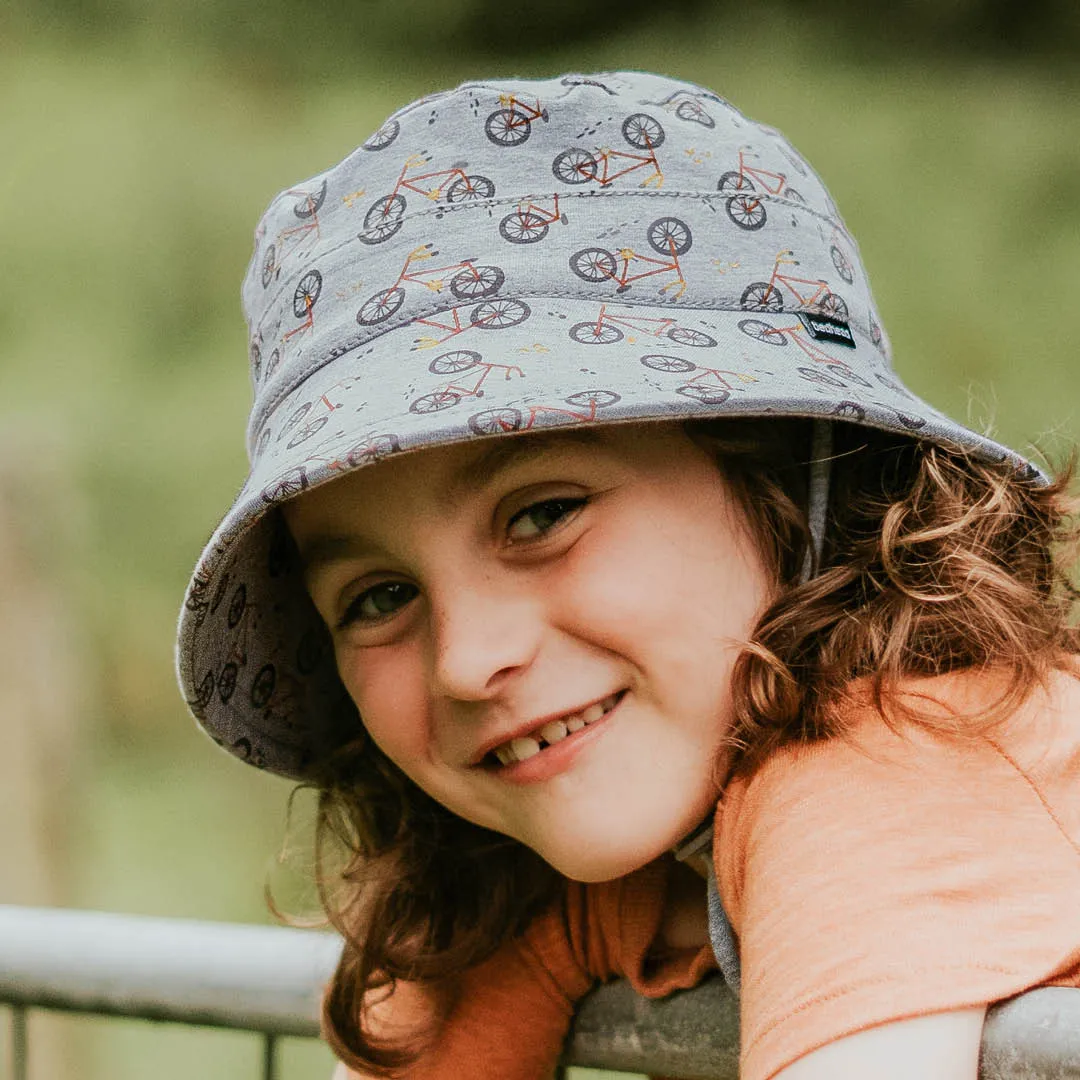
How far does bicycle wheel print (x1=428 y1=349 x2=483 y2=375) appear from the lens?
83cm

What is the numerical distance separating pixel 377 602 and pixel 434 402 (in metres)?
0.22

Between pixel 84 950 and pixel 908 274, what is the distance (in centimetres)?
422

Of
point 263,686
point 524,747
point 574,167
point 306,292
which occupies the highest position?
point 574,167

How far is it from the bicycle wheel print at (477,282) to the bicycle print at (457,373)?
0.16ft

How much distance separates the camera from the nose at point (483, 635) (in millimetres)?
848

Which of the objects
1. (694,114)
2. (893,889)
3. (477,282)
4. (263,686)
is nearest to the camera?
(893,889)

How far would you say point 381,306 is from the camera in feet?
2.92

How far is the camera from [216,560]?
0.92 m

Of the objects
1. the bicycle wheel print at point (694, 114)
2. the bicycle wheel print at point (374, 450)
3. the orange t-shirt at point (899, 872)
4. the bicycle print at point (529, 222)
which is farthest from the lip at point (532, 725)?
the bicycle wheel print at point (694, 114)

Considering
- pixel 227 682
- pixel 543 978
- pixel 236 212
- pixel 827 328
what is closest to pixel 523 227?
pixel 827 328

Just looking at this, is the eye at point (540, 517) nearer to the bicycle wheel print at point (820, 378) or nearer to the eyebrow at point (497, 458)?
the eyebrow at point (497, 458)

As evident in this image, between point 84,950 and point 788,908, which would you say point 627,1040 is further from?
point 84,950

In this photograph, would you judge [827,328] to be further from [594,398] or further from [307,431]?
[307,431]

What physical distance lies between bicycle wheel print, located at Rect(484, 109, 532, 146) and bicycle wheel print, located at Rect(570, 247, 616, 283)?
0.10 meters
